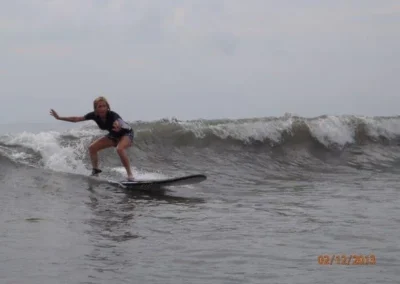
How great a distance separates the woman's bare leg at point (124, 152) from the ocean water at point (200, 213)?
548 millimetres

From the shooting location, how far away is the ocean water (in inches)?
191

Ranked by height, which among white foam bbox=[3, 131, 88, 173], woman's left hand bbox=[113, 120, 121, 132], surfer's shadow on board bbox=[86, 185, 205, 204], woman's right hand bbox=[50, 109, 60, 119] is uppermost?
woman's right hand bbox=[50, 109, 60, 119]

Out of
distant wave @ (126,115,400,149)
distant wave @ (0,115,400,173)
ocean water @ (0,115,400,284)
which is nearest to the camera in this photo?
ocean water @ (0,115,400,284)

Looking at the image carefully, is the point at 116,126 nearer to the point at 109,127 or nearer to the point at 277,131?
Result: the point at 109,127

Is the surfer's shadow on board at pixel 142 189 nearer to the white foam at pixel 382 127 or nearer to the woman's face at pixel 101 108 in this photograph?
the woman's face at pixel 101 108

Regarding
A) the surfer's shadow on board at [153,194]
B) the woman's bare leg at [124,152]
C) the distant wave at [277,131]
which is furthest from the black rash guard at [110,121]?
the distant wave at [277,131]

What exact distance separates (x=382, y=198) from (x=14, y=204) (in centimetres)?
549

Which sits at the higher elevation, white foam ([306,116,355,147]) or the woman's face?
the woman's face

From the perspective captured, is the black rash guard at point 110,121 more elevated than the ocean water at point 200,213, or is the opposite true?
the black rash guard at point 110,121

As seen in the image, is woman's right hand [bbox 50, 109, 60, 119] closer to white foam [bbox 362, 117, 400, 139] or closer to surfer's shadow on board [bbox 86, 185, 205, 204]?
surfer's shadow on board [bbox 86, 185, 205, 204]

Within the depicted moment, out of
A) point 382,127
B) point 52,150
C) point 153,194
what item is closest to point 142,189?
point 153,194
